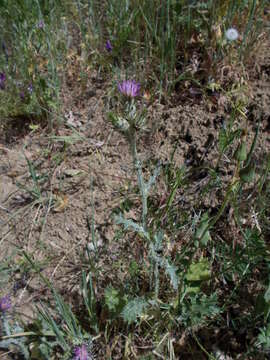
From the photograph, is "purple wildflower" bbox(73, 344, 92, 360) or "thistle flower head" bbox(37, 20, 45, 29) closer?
"purple wildflower" bbox(73, 344, 92, 360)

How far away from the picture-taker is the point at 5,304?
158 centimetres

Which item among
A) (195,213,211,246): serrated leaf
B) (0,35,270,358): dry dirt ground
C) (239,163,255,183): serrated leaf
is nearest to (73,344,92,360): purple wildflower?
(0,35,270,358): dry dirt ground

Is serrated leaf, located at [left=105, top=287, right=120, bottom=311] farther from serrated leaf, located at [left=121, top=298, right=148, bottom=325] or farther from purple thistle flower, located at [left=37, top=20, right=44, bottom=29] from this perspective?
purple thistle flower, located at [left=37, top=20, right=44, bottom=29]

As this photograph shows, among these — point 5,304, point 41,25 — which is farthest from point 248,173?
point 41,25

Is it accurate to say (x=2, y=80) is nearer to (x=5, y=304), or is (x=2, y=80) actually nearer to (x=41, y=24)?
(x=41, y=24)

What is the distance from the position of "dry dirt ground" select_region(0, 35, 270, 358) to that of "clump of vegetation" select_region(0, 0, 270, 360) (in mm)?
23

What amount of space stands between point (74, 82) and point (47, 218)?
39.8 inches

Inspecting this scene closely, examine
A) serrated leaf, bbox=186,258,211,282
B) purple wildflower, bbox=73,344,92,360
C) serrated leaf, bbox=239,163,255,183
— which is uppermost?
serrated leaf, bbox=239,163,255,183

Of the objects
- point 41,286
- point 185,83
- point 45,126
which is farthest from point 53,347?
point 185,83

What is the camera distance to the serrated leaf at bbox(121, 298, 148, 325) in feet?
4.37

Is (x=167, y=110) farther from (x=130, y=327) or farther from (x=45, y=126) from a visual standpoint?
(x=130, y=327)

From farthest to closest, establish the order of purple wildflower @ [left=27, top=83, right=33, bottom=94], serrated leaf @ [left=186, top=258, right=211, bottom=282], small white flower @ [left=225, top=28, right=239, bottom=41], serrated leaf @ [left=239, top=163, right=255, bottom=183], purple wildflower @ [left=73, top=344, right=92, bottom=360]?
purple wildflower @ [left=27, top=83, right=33, bottom=94], small white flower @ [left=225, top=28, right=239, bottom=41], serrated leaf @ [left=186, top=258, right=211, bottom=282], purple wildflower @ [left=73, top=344, right=92, bottom=360], serrated leaf @ [left=239, top=163, right=255, bottom=183]

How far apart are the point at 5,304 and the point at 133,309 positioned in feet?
1.99

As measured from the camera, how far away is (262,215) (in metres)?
1.68
